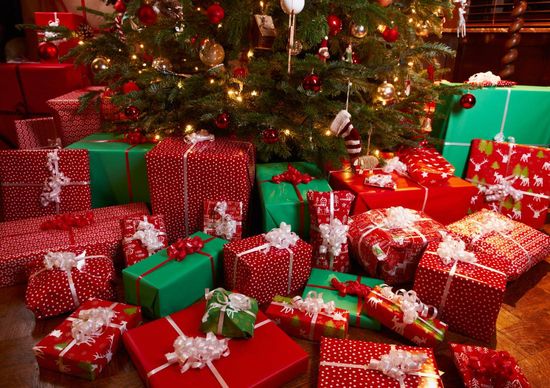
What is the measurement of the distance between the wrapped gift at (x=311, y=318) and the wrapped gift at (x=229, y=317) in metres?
0.12

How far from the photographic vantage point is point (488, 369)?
1.14 m

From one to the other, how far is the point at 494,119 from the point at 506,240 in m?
0.86

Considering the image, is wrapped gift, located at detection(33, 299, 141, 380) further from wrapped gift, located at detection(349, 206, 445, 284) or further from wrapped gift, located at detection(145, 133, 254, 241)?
wrapped gift, located at detection(349, 206, 445, 284)

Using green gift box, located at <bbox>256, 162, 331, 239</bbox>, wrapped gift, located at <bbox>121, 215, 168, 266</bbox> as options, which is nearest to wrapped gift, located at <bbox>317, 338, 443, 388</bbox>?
green gift box, located at <bbox>256, 162, 331, 239</bbox>

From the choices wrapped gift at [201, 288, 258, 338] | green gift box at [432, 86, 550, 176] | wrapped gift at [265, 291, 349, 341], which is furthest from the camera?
green gift box at [432, 86, 550, 176]

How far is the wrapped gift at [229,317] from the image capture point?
1193 mm

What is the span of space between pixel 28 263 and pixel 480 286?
1612mm

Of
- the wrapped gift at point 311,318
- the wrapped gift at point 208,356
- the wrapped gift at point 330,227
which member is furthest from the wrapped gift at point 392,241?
the wrapped gift at point 208,356

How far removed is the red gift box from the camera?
2.08m

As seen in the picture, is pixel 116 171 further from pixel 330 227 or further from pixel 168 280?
pixel 330 227

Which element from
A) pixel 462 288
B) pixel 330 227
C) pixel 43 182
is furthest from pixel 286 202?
pixel 43 182

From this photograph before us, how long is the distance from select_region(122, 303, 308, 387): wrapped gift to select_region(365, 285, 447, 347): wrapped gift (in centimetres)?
32

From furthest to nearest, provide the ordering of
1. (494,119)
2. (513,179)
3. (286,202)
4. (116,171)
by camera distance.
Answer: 1. (494,119)
2. (513,179)
3. (116,171)
4. (286,202)

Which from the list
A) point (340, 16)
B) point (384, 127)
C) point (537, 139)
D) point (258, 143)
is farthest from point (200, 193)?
point (537, 139)
